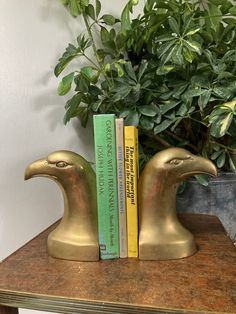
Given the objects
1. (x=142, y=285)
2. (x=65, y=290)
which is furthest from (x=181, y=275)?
(x=65, y=290)

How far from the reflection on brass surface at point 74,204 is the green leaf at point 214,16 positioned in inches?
18.7

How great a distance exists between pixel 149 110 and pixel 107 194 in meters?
0.30

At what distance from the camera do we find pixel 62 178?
25.6 inches

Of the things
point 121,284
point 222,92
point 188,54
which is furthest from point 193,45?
point 121,284

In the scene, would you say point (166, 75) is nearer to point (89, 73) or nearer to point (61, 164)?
point (89, 73)

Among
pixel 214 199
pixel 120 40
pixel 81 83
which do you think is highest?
pixel 120 40

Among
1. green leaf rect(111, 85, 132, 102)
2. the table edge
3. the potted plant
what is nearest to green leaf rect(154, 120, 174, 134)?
the potted plant

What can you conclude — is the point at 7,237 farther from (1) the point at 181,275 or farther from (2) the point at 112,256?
(1) the point at 181,275

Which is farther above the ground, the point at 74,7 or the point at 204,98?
the point at 74,7

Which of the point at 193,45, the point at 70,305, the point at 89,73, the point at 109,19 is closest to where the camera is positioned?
the point at 70,305

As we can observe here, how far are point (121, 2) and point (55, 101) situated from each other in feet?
1.29

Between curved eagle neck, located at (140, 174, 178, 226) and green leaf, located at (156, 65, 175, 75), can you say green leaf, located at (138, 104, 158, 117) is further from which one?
curved eagle neck, located at (140, 174, 178, 226)

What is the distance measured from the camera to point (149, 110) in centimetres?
85

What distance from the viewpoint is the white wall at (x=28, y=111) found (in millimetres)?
771
